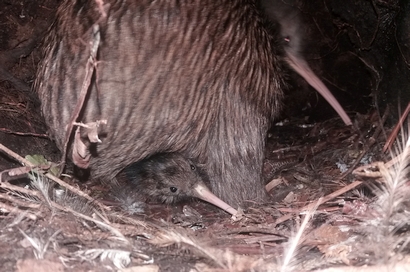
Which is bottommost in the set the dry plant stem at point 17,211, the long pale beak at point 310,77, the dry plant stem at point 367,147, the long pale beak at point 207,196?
the long pale beak at point 207,196

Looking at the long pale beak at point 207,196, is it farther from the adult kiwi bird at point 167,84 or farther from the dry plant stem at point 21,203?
the dry plant stem at point 21,203

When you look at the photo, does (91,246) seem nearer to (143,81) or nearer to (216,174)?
(143,81)

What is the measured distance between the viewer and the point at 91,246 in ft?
6.32

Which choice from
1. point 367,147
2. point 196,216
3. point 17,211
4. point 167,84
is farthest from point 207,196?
point 17,211

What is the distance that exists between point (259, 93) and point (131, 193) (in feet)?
2.91

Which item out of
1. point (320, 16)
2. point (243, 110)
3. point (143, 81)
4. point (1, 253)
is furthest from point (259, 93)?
point (1, 253)

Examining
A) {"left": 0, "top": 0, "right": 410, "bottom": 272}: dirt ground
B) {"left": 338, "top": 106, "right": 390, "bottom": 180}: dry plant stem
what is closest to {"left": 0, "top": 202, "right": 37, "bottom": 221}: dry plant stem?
{"left": 0, "top": 0, "right": 410, "bottom": 272}: dirt ground

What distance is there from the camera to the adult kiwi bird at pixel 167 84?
2504mm

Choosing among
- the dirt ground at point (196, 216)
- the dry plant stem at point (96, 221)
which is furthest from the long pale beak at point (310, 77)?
the dry plant stem at point (96, 221)

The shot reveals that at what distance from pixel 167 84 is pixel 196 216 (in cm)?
86

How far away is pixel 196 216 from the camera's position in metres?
3.15

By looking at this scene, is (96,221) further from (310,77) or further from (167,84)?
(310,77)

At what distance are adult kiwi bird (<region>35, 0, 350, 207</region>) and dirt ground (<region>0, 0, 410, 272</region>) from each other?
269mm

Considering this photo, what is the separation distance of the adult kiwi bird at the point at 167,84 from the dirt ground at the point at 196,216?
0.27 metres
